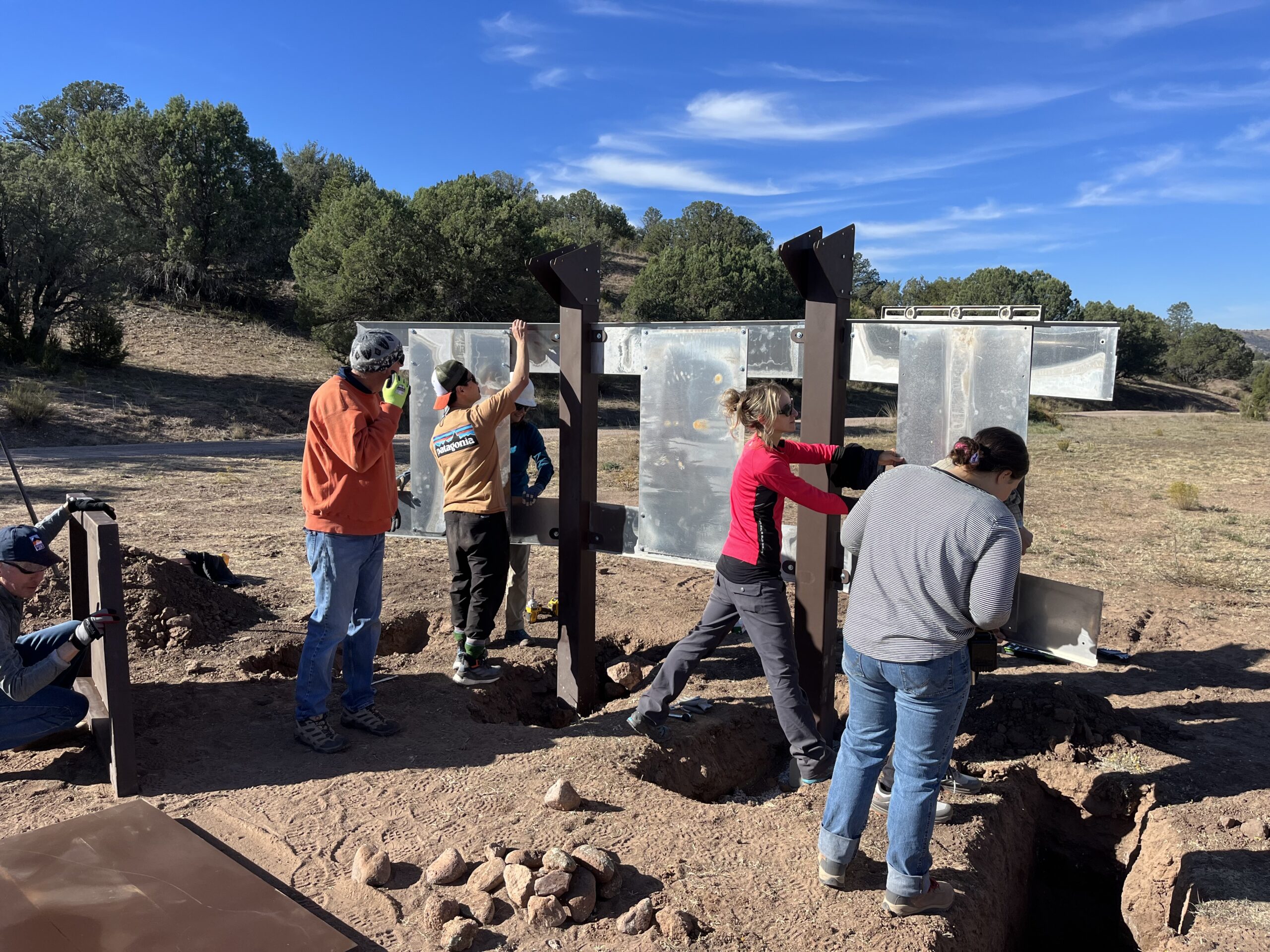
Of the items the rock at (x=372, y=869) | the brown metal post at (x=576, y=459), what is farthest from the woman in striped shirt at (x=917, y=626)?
the brown metal post at (x=576, y=459)

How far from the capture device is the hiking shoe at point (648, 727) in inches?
172

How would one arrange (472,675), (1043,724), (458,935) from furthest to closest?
1. (472,675)
2. (1043,724)
3. (458,935)

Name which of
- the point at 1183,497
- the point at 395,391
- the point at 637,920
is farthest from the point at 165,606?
the point at 1183,497

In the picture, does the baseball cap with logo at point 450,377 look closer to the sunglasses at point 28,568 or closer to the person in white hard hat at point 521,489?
the person in white hard hat at point 521,489

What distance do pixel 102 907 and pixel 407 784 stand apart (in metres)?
1.21

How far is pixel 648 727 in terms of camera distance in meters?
4.38

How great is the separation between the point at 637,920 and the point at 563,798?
0.79 m

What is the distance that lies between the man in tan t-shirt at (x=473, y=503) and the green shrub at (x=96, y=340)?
73.1 ft

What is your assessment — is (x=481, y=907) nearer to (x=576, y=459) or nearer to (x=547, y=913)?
(x=547, y=913)

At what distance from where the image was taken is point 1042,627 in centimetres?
404

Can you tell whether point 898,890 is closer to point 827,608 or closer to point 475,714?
point 827,608

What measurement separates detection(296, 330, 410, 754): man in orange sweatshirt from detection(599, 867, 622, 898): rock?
1.68 meters

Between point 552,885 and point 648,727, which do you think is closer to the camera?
point 552,885

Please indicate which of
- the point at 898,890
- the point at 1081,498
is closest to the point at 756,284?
the point at 1081,498
